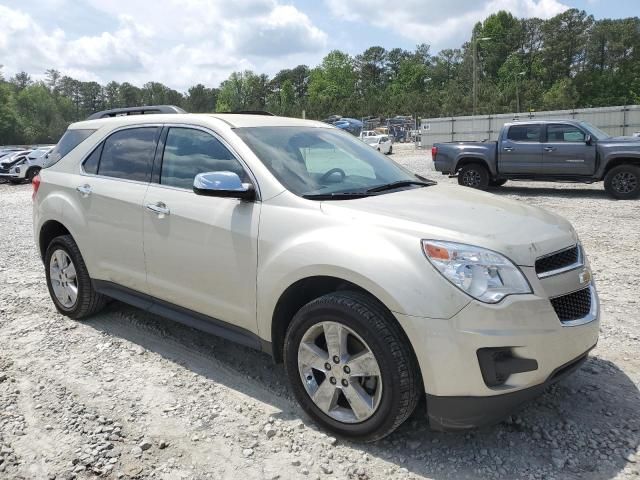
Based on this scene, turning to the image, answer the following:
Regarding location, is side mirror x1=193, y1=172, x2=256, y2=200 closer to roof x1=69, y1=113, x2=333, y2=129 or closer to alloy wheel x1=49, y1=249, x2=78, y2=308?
roof x1=69, y1=113, x2=333, y2=129

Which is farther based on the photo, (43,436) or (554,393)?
(554,393)

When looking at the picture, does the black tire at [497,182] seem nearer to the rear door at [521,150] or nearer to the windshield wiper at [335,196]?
the rear door at [521,150]

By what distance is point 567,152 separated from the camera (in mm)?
12695

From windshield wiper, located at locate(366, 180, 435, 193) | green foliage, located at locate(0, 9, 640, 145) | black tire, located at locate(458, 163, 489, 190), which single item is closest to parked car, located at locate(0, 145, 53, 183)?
black tire, located at locate(458, 163, 489, 190)

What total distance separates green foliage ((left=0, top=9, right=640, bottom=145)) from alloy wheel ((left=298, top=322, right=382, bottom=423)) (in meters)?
54.3

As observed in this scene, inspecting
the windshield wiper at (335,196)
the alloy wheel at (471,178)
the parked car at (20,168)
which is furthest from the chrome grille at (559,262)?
the parked car at (20,168)

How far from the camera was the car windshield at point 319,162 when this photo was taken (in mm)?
3318

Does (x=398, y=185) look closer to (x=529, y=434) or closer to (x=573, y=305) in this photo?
(x=573, y=305)

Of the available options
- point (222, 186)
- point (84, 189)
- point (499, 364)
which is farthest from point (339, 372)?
point (84, 189)

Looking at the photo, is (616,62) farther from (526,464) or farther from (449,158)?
(526,464)

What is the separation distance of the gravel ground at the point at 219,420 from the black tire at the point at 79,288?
125 millimetres

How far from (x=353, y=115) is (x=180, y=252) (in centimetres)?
7622

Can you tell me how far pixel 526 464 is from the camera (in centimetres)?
270

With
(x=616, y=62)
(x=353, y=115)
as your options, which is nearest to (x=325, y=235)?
(x=353, y=115)
